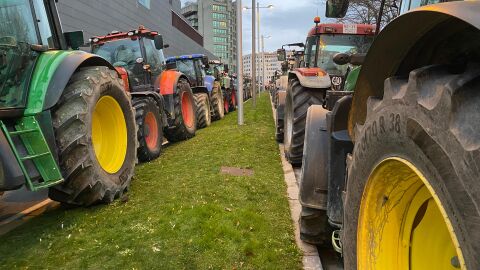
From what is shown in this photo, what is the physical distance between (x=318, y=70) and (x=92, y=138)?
4104 millimetres

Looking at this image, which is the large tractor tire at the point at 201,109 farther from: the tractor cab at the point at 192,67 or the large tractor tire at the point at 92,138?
the large tractor tire at the point at 92,138

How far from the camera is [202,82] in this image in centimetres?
1547

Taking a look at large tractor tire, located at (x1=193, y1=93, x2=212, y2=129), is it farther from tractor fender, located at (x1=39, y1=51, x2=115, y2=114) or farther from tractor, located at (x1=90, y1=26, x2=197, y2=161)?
tractor fender, located at (x1=39, y1=51, x2=115, y2=114)

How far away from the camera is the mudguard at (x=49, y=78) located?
4156 mm

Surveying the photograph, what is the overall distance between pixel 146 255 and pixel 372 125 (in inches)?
92.5

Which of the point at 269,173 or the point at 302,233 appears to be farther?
the point at 269,173

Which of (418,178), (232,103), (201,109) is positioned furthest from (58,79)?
(232,103)

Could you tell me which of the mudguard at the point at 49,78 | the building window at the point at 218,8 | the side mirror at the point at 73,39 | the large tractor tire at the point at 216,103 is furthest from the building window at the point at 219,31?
the mudguard at the point at 49,78

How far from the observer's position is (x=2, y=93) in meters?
3.96

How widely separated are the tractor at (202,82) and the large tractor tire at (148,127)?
5107 mm

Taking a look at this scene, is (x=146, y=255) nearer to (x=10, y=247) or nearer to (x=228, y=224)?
(x=228, y=224)

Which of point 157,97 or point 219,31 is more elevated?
point 157,97

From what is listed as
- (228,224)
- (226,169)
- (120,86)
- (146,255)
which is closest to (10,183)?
(146,255)

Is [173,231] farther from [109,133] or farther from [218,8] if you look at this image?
[218,8]
